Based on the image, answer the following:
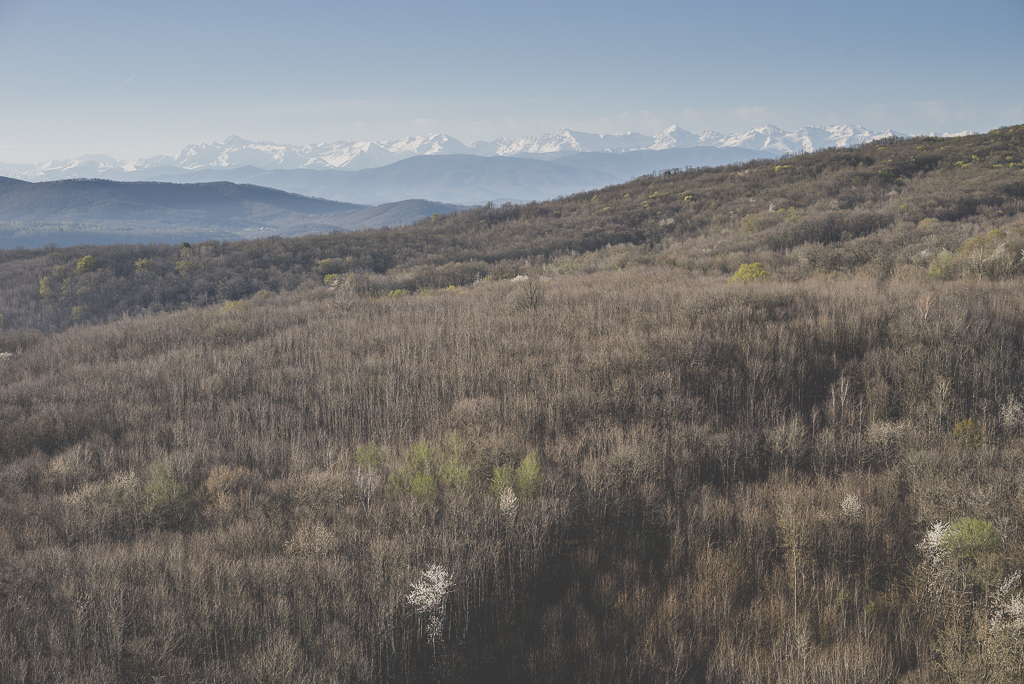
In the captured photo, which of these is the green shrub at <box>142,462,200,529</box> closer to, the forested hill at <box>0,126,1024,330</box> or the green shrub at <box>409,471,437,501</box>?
the green shrub at <box>409,471,437,501</box>

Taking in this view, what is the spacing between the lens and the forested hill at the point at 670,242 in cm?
1324

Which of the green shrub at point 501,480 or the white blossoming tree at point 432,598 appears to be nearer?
the white blossoming tree at point 432,598

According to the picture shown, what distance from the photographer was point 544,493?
12.2 ft

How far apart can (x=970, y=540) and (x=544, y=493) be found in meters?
2.63

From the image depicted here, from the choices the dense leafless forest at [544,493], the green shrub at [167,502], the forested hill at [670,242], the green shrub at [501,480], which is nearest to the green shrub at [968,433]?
the dense leafless forest at [544,493]

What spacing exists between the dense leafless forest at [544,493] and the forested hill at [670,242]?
12.7 feet

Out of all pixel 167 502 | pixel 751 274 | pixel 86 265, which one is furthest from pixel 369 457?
pixel 86 265

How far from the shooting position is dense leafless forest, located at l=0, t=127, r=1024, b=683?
2.53m

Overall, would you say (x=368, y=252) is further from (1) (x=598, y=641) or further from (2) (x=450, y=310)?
(1) (x=598, y=641)

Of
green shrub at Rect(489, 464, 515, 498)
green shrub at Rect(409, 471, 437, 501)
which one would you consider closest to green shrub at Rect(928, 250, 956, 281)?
green shrub at Rect(489, 464, 515, 498)

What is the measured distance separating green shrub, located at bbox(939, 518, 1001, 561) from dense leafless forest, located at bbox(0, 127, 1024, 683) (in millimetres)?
16

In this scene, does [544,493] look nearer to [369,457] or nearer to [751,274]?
[369,457]

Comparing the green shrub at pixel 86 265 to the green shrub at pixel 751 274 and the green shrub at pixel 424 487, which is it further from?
the green shrub at pixel 751 274

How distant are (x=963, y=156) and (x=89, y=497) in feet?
126
